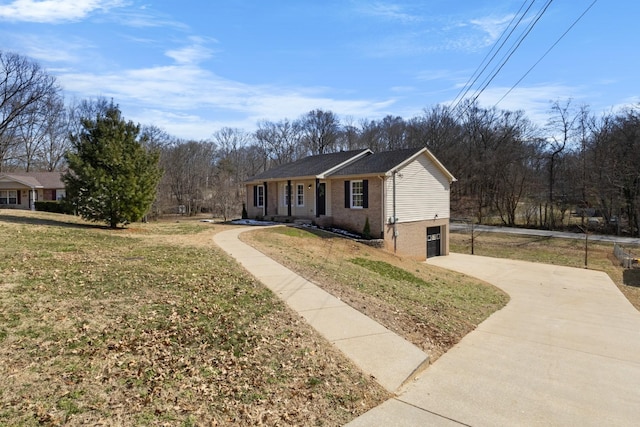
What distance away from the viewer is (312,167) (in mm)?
25062

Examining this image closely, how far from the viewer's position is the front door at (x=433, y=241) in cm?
2425

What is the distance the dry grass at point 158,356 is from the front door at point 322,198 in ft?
48.9

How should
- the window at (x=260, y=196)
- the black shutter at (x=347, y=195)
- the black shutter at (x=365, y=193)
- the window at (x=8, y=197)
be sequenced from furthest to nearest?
the window at (x=8, y=197)
the window at (x=260, y=196)
the black shutter at (x=347, y=195)
the black shutter at (x=365, y=193)

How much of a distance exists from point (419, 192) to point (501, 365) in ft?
55.9

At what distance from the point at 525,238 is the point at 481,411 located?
1226 inches

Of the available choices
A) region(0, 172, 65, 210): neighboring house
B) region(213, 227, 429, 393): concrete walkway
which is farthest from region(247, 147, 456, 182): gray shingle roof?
region(0, 172, 65, 210): neighboring house

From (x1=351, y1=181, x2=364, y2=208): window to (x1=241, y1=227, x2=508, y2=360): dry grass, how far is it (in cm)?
295

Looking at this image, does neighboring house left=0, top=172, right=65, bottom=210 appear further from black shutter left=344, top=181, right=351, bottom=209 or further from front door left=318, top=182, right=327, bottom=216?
black shutter left=344, top=181, right=351, bottom=209

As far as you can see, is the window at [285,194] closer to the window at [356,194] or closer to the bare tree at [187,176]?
the window at [356,194]

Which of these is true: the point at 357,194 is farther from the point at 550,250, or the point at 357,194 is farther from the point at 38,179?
the point at 38,179

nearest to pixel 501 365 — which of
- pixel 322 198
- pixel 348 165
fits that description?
pixel 322 198

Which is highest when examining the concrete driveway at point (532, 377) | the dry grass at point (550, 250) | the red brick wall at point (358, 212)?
the red brick wall at point (358, 212)

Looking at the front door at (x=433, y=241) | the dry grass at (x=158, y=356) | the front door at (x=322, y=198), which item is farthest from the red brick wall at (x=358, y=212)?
the dry grass at (x=158, y=356)

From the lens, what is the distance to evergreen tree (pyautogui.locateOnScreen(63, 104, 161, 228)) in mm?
14962
